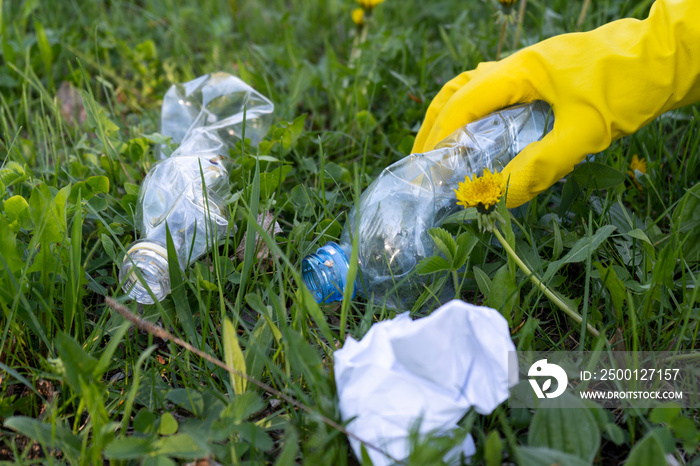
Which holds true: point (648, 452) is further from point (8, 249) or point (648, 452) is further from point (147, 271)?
point (8, 249)

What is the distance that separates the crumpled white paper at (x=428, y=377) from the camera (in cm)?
104

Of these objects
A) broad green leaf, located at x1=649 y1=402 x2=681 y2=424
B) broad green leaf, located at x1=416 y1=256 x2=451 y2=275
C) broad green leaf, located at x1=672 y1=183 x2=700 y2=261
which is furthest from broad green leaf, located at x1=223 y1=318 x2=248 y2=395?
broad green leaf, located at x1=672 y1=183 x2=700 y2=261

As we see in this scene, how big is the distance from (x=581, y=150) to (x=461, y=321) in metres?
0.77

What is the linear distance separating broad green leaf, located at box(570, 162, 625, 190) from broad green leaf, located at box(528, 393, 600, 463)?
77cm

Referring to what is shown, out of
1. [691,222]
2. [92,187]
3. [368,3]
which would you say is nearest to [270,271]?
[92,187]

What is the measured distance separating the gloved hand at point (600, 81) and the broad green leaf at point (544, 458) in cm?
81

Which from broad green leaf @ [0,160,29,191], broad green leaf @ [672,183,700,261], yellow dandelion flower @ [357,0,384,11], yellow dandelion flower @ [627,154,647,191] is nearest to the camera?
broad green leaf @ [672,183,700,261]

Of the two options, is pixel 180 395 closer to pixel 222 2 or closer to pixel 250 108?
pixel 250 108

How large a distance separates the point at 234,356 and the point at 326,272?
1.34 feet

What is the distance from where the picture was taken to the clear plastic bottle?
155 cm

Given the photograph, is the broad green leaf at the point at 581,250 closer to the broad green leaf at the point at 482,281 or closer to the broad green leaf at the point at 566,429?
the broad green leaf at the point at 482,281

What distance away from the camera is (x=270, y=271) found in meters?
1.67

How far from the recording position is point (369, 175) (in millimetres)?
2000

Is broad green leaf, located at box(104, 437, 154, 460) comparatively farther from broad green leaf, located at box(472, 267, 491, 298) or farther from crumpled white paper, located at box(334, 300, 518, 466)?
broad green leaf, located at box(472, 267, 491, 298)
